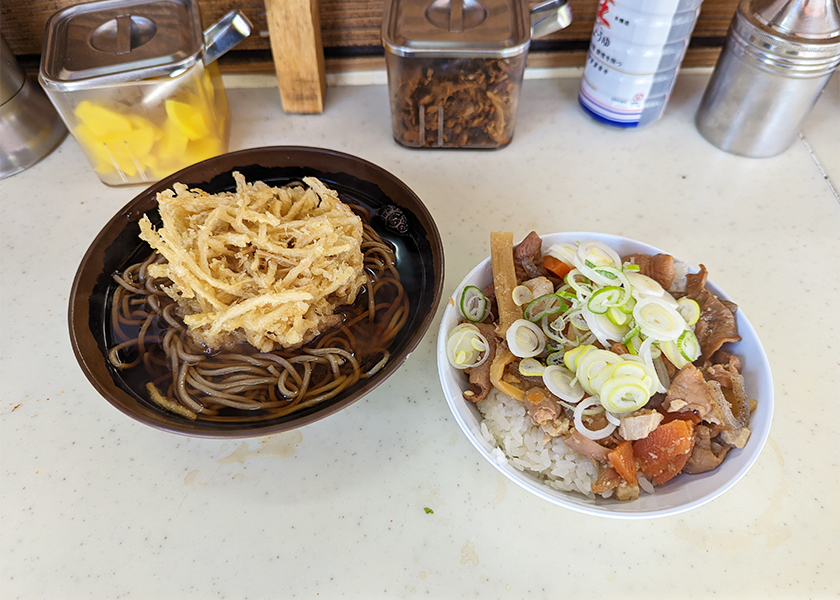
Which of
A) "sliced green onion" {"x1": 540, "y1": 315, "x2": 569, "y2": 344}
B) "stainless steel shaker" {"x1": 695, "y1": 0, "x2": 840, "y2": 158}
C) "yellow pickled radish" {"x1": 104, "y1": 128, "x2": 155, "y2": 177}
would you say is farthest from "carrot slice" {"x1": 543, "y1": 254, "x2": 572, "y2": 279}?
"yellow pickled radish" {"x1": 104, "y1": 128, "x2": 155, "y2": 177}

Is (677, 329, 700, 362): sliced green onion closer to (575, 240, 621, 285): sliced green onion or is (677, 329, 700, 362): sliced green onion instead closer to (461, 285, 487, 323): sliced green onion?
(575, 240, 621, 285): sliced green onion

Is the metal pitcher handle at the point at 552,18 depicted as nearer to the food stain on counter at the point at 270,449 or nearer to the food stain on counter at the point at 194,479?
the food stain on counter at the point at 270,449

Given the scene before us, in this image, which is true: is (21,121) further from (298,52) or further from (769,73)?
(769,73)

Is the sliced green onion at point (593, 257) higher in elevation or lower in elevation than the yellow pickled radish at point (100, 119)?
lower

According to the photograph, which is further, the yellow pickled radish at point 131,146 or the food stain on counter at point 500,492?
the yellow pickled radish at point 131,146

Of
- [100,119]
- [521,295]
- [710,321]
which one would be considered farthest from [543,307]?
[100,119]

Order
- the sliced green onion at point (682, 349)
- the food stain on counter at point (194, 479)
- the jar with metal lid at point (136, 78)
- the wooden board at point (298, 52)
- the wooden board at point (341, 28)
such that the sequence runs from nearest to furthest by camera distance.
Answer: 1. the sliced green onion at point (682, 349)
2. the food stain on counter at point (194, 479)
3. the jar with metal lid at point (136, 78)
4. the wooden board at point (298, 52)
5. the wooden board at point (341, 28)

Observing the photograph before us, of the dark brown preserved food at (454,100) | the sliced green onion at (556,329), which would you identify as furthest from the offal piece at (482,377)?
the dark brown preserved food at (454,100)

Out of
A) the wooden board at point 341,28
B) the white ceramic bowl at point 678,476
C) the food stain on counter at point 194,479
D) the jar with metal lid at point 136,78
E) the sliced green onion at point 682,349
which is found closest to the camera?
the white ceramic bowl at point 678,476
